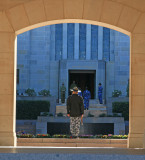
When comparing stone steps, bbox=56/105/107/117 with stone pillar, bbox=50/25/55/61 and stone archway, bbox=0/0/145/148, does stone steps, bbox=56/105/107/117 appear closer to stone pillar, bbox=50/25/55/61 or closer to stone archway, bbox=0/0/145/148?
stone pillar, bbox=50/25/55/61

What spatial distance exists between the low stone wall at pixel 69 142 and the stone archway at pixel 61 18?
3.27m

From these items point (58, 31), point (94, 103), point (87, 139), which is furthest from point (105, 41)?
point (87, 139)

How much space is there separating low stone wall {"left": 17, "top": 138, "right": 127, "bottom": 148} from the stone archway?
3266 mm

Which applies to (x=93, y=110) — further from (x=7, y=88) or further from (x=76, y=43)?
(x=7, y=88)

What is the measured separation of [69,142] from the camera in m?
12.2

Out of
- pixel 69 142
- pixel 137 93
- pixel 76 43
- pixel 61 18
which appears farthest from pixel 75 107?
pixel 76 43

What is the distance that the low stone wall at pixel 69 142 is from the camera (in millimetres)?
12281

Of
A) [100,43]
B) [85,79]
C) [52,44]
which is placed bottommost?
[85,79]

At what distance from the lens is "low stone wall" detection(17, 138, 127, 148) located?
12281 mm

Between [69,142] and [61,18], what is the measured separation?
16.6ft

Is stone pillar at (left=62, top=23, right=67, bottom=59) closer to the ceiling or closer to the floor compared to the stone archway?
closer to the ceiling

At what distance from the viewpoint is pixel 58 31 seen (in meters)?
33.9

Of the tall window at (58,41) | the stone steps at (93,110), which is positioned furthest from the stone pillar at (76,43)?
the stone steps at (93,110)

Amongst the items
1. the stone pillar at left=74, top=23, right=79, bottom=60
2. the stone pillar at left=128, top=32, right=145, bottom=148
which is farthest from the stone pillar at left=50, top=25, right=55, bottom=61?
the stone pillar at left=128, top=32, right=145, bottom=148
